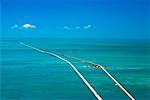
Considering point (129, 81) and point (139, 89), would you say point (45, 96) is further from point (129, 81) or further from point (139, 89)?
point (129, 81)

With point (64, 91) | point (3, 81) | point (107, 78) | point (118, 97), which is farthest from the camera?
point (107, 78)

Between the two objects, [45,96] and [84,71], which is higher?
[84,71]

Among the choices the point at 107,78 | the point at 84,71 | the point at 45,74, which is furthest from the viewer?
the point at 84,71

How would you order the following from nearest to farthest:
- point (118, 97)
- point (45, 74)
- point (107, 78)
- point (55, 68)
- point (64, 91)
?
point (118, 97), point (64, 91), point (107, 78), point (45, 74), point (55, 68)

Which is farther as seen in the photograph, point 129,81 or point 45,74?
point 45,74

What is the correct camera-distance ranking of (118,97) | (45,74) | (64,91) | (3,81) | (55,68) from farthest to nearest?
(55,68) < (45,74) < (3,81) < (64,91) < (118,97)

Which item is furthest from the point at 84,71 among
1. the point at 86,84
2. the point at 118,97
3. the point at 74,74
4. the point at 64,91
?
the point at 118,97

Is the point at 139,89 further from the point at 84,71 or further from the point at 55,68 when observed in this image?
the point at 55,68

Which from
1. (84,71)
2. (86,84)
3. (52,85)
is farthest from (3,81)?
(84,71)

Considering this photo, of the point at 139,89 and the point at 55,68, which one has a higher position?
the point at 55,68
